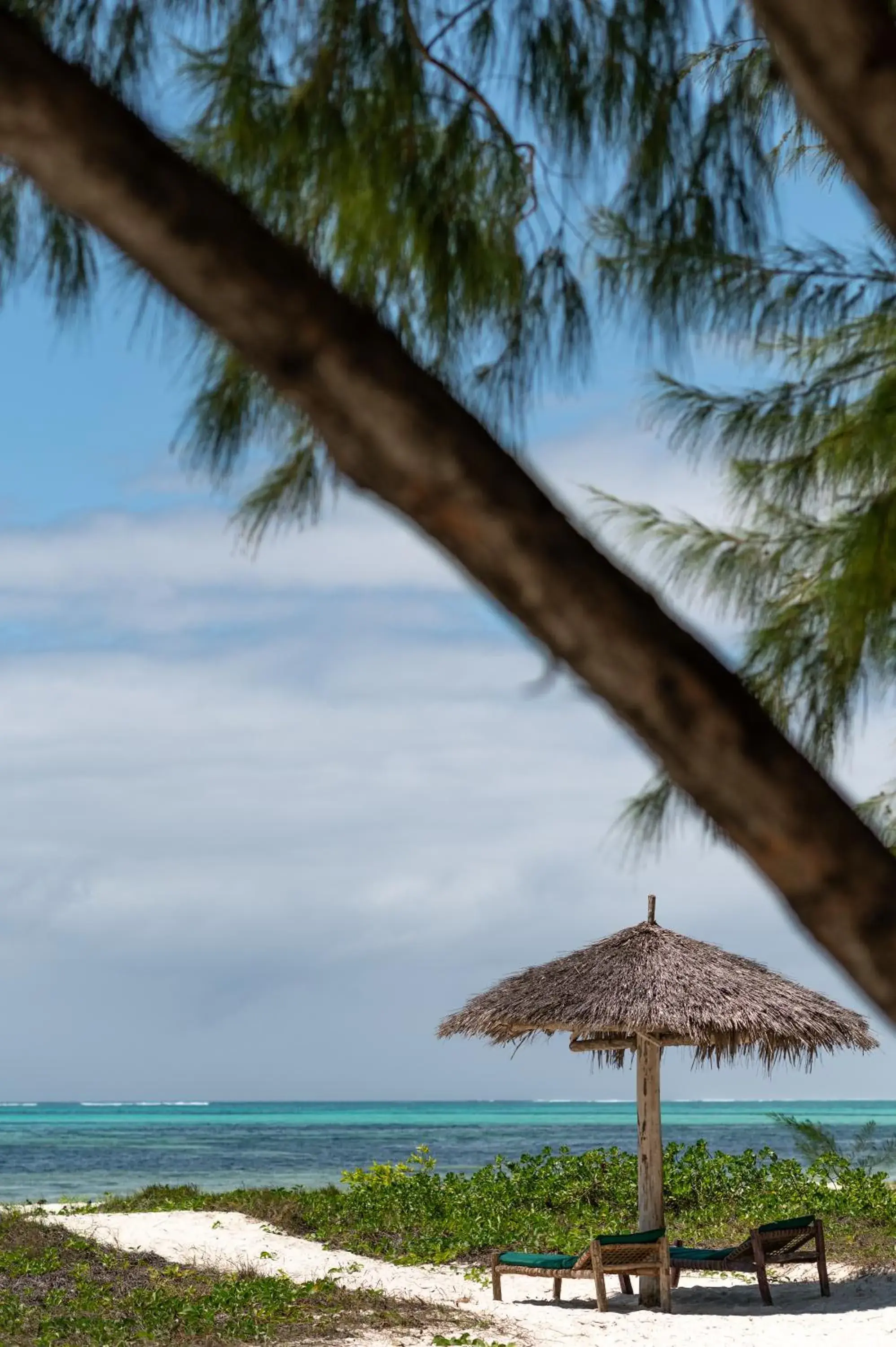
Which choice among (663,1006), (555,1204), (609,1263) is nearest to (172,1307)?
(609,1263)

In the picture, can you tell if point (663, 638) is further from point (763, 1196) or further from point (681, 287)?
point (763, 1196)

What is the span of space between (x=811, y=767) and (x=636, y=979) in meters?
8.04

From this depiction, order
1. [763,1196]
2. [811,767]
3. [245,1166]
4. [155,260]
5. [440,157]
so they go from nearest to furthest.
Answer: [811,767] → [155,260] → [440,157] → [763,1196] → [245,1166]

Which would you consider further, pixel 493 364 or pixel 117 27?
pixel 493 364

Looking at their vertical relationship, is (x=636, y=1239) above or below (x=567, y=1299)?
above

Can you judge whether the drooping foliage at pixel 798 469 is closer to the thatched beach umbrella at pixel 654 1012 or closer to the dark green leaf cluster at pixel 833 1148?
the thatched beach umbrella at pixel 654 1012

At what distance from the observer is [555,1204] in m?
13.0

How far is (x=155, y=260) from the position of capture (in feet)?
7.16

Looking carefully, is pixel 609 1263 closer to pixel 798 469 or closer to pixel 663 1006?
pixel 663 1006

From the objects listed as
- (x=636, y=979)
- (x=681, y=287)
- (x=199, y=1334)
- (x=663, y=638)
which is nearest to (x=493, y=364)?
(x=681, y=287)

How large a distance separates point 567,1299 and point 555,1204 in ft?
10.7

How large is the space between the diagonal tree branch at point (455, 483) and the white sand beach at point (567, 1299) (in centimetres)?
618

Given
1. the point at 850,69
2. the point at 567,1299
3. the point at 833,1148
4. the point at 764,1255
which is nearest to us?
the point at 850,69

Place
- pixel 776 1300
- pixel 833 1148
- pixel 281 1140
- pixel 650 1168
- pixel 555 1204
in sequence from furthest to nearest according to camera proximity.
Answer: pixel 281 1140 → pixel 833 1148 → pixel 555 1204 → pixel 650 1168 → pixel 776 1300
